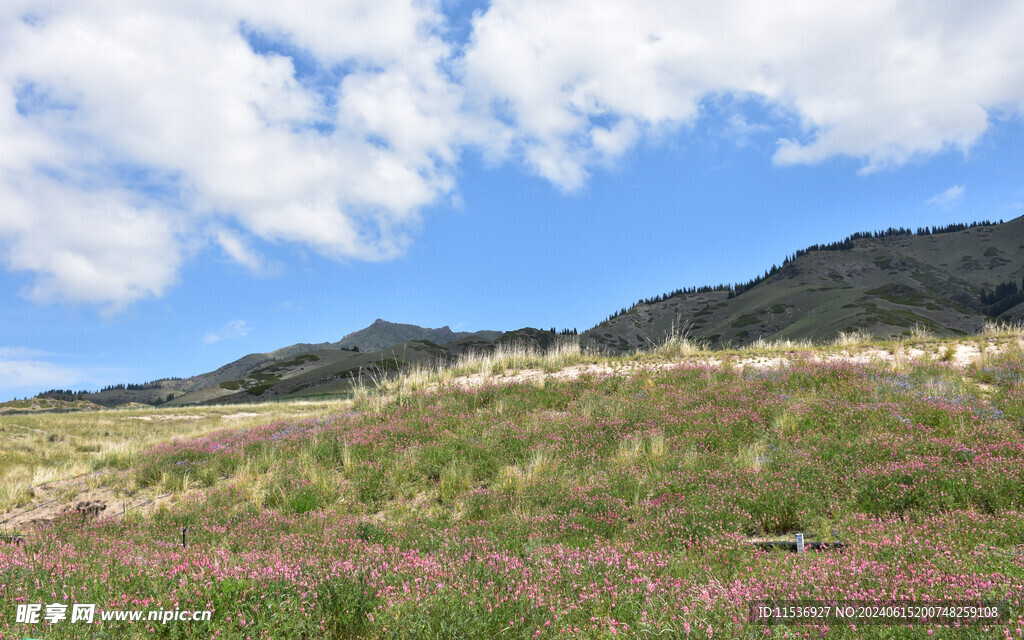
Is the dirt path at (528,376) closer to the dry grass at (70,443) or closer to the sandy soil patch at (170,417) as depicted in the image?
the dry grass at (70,443)

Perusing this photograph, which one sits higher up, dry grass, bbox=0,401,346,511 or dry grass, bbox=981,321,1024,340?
dry grass, bbox=981,321,1024,340

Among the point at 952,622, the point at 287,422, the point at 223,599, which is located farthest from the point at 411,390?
the point at 952,622

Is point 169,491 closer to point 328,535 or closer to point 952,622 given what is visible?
point 328,535

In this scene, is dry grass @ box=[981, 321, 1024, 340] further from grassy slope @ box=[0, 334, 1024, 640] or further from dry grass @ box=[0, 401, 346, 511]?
dry grass @ box=[0, 401, 346, 511]

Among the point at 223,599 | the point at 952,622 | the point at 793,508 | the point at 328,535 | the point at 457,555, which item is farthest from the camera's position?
the point at 793,508

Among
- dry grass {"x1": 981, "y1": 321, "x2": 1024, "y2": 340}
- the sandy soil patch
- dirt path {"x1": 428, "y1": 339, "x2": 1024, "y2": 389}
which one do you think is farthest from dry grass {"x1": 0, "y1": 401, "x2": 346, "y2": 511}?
dry grass {"x1": 981, "y1": 321, "x2": 1024, "y2": 340}

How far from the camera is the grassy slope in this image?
13.2ft

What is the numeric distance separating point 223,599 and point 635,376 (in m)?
13.8

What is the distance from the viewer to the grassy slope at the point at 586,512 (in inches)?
159

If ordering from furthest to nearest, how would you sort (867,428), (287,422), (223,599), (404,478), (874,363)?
(287,422) → (874,363) → (404,478) → (867,428) → (223,599)

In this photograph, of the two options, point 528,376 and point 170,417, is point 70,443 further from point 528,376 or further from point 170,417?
point 528,376

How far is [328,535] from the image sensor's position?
21.8 ft

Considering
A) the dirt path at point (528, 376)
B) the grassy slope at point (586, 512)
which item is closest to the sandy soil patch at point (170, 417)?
the grassy slope at point (586, 512)

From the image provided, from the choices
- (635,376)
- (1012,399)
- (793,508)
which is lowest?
(793,508)
